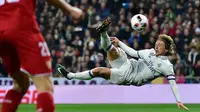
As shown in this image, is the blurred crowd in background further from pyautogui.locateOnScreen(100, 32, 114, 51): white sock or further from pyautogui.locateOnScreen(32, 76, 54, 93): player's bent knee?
pyautogui.locateOnScreen(32, 76, 54, 93): player's bent knee

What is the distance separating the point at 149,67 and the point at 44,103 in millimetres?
5401

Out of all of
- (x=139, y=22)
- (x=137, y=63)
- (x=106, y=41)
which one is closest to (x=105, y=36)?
(x=106, y=41)

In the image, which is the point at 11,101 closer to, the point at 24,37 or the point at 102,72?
the point at 24,37

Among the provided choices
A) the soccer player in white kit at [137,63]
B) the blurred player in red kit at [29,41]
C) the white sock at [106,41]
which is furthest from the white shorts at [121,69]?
the blurred player in red kit at [29,41]

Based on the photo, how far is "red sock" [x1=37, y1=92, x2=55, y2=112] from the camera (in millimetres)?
4934

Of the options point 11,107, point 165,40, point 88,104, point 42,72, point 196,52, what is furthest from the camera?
point 196,52

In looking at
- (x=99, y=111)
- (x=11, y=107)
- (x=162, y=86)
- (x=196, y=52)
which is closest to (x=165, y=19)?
(x=196, y=52)

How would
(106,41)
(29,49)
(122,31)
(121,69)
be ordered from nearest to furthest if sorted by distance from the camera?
1. (29,49)
2. (106,41)
3. (121,69)
4. (122,31)

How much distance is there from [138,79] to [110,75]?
54 cm

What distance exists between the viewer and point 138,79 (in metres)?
10.2

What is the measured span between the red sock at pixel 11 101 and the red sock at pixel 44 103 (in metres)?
0.57

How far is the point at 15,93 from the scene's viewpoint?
5492 millimetres

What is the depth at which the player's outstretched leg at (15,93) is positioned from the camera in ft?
17.8

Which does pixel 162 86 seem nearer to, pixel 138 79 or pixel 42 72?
pixel 138 79
